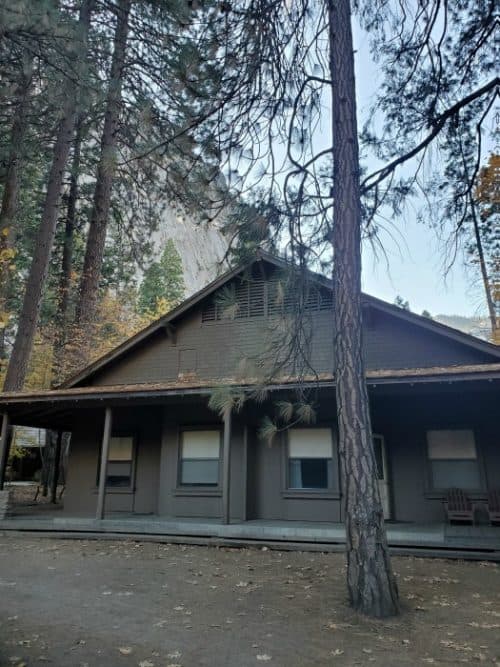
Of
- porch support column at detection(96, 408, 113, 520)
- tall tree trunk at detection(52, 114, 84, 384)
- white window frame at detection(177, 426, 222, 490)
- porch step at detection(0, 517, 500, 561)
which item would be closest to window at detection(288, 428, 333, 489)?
porch step at detection(0, 517, 500, 561)

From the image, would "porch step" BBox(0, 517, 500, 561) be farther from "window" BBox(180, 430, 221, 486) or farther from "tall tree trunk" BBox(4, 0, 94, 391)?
"tall tree trunk" BBox(4, 0, 94, 391)

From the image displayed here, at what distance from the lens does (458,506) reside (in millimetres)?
8852

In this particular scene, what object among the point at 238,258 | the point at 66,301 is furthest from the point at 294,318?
the point at 66,301

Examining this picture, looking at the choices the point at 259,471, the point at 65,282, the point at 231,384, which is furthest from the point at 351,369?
the point at 65,282

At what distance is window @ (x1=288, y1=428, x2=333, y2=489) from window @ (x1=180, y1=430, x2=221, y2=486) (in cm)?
165

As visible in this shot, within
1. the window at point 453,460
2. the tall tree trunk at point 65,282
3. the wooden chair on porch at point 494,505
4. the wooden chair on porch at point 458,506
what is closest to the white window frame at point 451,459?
the window at point 453,460

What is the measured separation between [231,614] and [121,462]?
7.50 meters

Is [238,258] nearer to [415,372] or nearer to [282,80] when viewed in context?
[282,80]

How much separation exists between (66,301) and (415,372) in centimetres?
1550

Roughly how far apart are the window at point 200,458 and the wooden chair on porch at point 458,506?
15.2 ft

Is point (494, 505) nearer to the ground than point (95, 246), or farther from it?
nearer to the ground

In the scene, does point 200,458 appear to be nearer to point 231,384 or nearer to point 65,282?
point 231,384

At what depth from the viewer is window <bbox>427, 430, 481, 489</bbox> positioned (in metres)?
9.40

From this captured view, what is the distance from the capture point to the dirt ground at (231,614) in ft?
12.3
